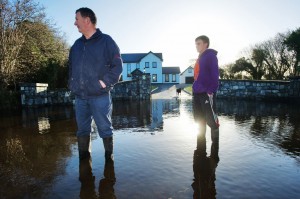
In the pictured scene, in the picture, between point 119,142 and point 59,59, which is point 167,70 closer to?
point 59,59

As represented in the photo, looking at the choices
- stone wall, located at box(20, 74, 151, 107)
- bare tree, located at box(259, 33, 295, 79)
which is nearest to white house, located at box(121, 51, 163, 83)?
bare tree, located at box(259, 33, 295, 79)

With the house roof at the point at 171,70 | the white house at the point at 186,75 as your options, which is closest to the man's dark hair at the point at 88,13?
the house roof at the point at 171,70

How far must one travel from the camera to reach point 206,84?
426 cm

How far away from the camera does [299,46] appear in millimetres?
21938

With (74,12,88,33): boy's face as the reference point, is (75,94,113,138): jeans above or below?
below

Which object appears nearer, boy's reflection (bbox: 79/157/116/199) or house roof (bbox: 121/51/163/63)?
boy's reflection (bbox: 79/157/116/199)

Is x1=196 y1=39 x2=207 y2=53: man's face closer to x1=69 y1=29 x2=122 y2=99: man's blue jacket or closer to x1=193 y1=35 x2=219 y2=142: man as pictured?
x1=193 y1=35 x2=219 y2=142: man

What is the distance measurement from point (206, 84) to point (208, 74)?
167 mm

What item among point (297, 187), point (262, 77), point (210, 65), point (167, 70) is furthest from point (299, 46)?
point (167, 70)

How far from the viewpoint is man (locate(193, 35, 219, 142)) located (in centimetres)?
420

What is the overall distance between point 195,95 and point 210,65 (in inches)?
21.3

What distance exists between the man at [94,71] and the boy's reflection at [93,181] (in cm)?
26

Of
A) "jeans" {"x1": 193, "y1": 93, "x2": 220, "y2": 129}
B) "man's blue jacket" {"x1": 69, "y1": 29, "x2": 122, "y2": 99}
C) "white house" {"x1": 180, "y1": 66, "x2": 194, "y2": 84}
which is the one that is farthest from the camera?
"white house" {"x1": 180, "y1": 66, "x2": 194, "y2": 84}

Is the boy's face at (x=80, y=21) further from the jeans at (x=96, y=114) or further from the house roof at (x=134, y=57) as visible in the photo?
the house roof at (x=134, y=57)
